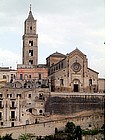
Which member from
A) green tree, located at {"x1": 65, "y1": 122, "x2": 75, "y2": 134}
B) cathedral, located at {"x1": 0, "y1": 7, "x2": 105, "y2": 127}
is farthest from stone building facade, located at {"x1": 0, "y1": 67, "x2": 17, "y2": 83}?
green tree, located at {"x1": 65, "y1": 122, "x2": 75, "y2": 134}

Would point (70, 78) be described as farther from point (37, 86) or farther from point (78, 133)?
point (78, 133)

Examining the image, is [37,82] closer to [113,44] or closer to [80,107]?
[80,107]

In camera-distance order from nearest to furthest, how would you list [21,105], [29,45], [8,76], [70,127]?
[29,45] → [70,127] → [21,105] → [8,76]

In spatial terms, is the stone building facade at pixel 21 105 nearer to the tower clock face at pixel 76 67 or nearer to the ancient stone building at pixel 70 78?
the ancient stone building at pixel 70 78

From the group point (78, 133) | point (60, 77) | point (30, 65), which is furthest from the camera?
point (60, 77)

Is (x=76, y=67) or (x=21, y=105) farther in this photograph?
(x=76, y=67)

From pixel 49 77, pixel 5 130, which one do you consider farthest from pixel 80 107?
pixel 5 130

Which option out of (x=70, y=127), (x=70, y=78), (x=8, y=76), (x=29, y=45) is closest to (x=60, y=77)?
(x=70, y=78)

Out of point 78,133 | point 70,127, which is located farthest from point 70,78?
point 78,133

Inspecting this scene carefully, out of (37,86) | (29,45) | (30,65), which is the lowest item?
(37,86)

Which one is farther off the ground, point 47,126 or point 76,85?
point 76,85

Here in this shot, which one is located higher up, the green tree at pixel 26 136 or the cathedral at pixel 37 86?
the cathedral at pixel 37 86

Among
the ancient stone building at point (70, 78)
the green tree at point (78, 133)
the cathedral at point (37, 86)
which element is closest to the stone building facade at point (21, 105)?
the cathedral at point (37, 86)

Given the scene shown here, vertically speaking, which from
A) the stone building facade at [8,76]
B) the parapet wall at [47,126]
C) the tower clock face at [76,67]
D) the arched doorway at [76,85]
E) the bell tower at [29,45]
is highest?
the bell tower at [29,45]
